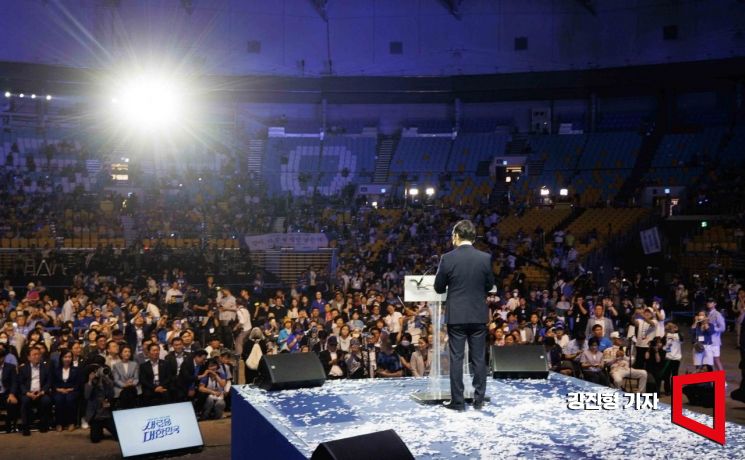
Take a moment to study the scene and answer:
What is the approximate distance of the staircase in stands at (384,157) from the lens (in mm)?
34500

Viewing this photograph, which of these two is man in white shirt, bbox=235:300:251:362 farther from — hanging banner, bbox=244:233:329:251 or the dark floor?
hanging banner, bbox=244:233:329:251

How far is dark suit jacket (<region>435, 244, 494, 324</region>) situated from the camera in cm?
545

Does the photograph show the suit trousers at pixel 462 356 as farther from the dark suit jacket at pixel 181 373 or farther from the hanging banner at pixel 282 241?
the hanging banner at pixel 282 241

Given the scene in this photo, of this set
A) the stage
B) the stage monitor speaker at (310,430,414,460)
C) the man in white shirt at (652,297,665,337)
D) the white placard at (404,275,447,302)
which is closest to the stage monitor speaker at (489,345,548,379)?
the stage

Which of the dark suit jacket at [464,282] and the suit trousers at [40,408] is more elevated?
the dark suit jacket at [464,282]

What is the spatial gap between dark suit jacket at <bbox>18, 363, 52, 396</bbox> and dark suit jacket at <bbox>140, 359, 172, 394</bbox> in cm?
112

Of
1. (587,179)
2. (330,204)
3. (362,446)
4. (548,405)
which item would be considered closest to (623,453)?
(548,405)

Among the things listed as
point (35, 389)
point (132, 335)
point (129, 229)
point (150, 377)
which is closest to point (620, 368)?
point (150, 377)

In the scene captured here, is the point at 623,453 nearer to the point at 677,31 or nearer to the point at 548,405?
the point at 548,405

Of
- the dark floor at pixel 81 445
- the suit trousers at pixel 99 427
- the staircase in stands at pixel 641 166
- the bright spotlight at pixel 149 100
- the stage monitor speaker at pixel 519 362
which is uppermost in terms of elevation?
the bright spotlight at pixel 149 100

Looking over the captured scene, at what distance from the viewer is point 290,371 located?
6.51m

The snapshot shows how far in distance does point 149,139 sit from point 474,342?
3057 centimetres

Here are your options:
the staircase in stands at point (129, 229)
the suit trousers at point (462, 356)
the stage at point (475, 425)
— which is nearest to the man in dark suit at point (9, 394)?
the stage at point (475, 425)

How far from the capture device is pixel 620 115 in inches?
1378
